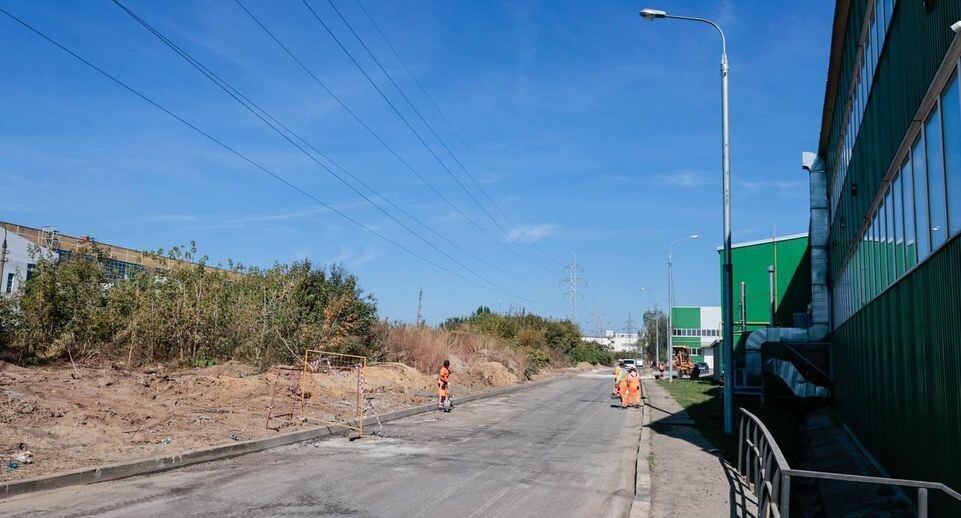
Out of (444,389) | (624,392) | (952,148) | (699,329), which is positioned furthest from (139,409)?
(699,329)

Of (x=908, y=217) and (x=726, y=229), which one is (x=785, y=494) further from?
(x=726, y=229)

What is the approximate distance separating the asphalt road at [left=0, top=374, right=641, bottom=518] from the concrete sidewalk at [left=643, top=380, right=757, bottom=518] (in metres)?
0.50

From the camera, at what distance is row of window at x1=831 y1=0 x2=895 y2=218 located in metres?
10.7

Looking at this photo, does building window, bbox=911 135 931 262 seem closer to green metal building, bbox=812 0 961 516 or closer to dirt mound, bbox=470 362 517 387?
green metal building, bbox=812 0 961 516

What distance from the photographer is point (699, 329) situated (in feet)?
284

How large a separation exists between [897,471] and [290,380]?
15467 millimetres

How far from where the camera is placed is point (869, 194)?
12.2 meters

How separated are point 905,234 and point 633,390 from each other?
60.7ft

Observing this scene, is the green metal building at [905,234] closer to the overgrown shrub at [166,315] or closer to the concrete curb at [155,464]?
the concrete curb at [155,464]

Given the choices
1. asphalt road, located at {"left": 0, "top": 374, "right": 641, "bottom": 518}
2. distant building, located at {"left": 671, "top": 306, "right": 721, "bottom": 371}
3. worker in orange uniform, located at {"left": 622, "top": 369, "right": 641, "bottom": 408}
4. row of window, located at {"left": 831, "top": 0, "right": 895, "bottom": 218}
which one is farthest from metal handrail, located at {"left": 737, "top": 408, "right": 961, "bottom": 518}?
distant building, located at {"left": 671, "top": 306, "right": 721, "bottom": 371}

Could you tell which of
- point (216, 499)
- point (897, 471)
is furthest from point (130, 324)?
point (897, 471)

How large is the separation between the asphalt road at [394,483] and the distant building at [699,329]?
243 feet

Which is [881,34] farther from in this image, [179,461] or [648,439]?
[179,461]

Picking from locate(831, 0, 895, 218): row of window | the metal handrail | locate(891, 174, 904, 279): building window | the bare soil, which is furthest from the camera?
locate(831, 0, 895, 218): row of window
